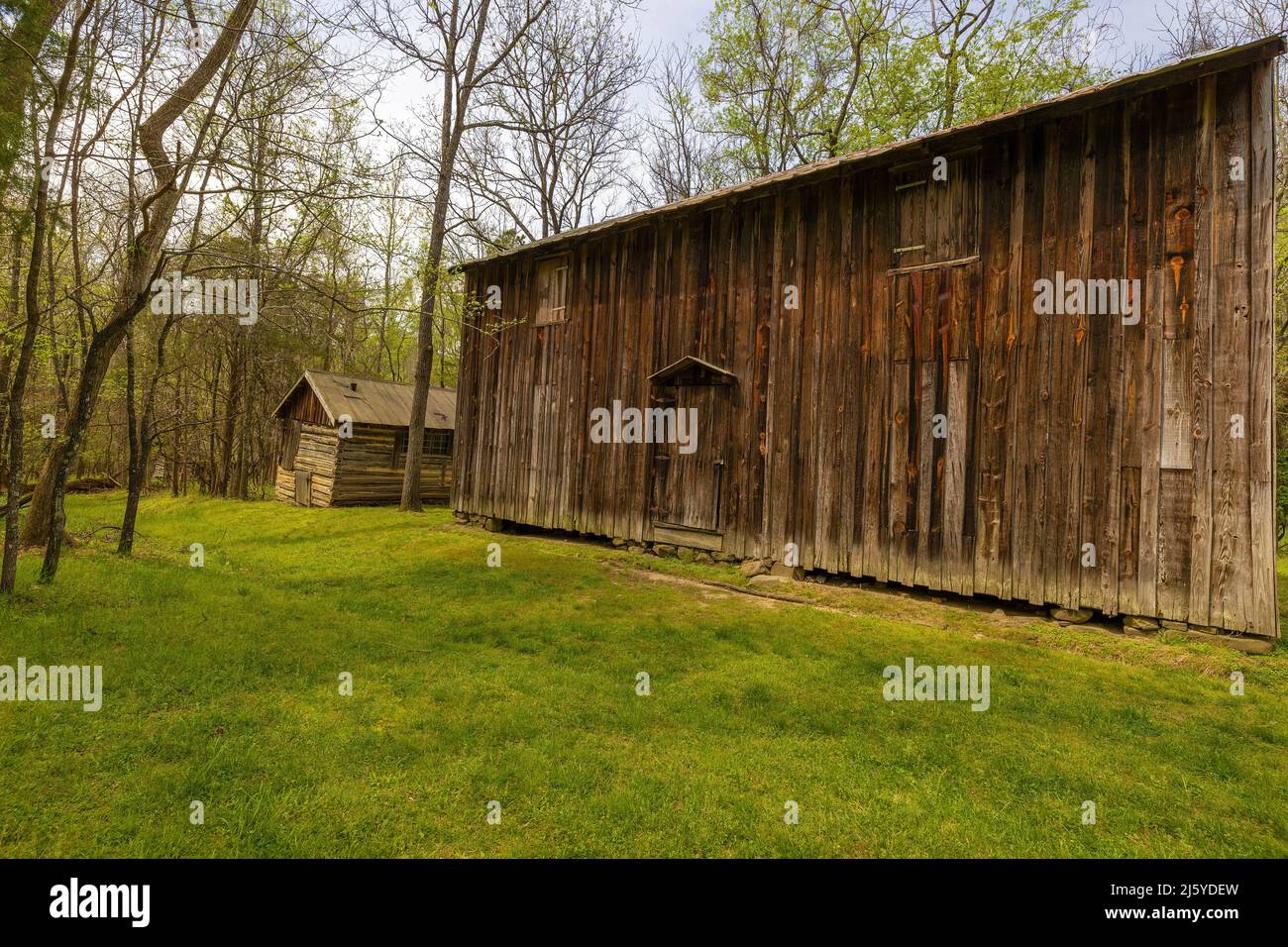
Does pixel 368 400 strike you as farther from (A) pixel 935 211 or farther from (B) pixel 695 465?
(A) pixel 935 211

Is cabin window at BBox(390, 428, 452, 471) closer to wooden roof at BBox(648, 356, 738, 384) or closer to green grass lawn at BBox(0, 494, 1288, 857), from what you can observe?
wooden roof at BBox(648, 356, 738, 384)

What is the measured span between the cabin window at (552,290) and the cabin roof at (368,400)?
24.1 feet

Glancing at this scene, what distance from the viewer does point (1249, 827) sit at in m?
3.63

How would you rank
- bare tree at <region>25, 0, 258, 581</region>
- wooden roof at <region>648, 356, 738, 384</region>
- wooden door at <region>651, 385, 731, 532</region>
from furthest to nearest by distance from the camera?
wooden door at <region>651, 385, 731, 532</region>, wooden roof at <region>648, 356, 738, 384</region>, bare tree at <region>25, 0, 258, 581</region>

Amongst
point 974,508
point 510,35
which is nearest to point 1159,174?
point 974,508

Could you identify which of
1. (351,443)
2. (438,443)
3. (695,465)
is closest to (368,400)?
(351,443)

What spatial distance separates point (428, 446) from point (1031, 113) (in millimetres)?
20632

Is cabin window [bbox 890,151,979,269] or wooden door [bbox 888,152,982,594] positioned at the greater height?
cabin window [bbox 890,151,979,269]

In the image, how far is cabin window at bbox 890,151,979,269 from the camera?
29.2ft

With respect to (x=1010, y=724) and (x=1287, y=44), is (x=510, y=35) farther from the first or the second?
(x=1010, y=724)

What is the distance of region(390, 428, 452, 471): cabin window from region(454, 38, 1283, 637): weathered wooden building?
12412 mm

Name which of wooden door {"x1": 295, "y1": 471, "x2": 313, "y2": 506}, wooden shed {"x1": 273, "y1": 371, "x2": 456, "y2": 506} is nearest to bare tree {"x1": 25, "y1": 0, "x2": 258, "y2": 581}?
wooden shed {"x1": 273, "y1": 371, "x2": 456, "y2": 506}

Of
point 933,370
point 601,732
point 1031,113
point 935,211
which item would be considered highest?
point 1031,113

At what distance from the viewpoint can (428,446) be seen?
2294 cm
